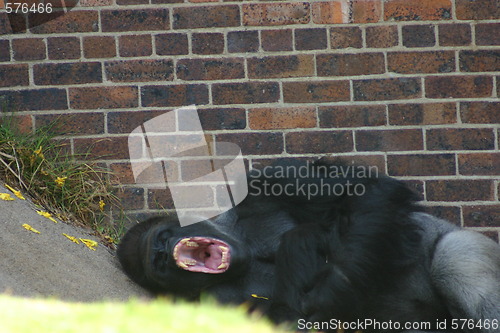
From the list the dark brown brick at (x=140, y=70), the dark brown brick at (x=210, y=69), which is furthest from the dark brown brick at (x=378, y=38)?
the dark brown brick at (x=140, y=70)

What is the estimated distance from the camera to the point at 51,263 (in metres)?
3.39

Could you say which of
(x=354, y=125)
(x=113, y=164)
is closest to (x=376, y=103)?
(x=354, y=125)

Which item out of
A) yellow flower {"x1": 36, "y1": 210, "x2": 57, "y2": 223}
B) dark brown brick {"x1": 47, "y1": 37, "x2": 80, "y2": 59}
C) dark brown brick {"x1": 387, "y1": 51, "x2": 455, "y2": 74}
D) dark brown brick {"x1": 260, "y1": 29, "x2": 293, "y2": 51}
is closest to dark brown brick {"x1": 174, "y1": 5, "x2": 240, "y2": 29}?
dark brown brick {"x1": 260, "y1": 29, "x2": 293, "y2": 51}

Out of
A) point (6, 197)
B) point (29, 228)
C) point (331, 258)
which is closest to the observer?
point (331, 258)

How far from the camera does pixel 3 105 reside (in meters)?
4.11

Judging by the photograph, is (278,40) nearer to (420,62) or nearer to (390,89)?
(390,89)

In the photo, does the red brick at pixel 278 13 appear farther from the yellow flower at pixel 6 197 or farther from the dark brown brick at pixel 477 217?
the yellow flower at pixel 6 197

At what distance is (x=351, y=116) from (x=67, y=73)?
1.64 meters

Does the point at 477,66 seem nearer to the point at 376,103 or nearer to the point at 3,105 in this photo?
the point at 376,103

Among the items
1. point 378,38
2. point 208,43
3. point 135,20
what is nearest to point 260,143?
point 208,43

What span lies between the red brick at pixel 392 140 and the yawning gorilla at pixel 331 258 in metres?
0.71

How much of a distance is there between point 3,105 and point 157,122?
2.89 ft

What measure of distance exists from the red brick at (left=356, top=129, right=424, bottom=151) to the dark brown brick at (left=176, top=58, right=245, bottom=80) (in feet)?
2.56

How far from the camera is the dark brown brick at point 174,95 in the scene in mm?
4109
